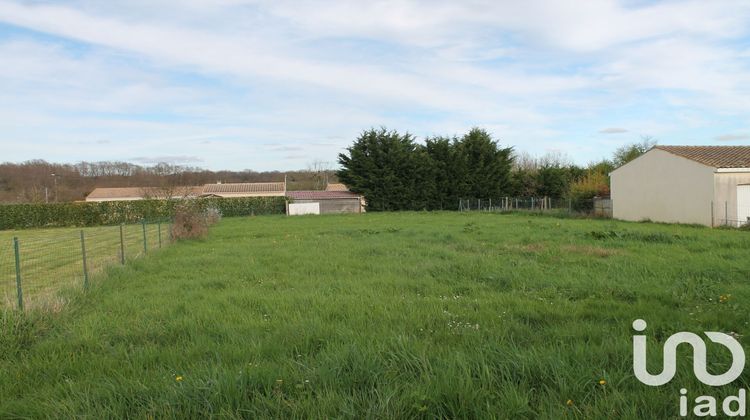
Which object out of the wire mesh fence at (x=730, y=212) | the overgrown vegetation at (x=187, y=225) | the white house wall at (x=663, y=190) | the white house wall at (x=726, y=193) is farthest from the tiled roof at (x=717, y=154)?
the overgrown vegetation at (x=187, y=225)

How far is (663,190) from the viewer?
88.1ft

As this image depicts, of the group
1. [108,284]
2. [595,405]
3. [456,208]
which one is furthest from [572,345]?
[456,208]

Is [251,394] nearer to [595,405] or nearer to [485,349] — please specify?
[485,349]

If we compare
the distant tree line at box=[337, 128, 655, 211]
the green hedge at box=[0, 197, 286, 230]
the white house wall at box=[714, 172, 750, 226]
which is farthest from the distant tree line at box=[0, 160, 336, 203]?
the white house wall at box=[714, 172, 750, 226]

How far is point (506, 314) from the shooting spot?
5.77m

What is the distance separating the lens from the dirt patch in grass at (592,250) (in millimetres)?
11098

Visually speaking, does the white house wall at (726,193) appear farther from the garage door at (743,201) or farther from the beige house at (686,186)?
the garage door at (743,201)

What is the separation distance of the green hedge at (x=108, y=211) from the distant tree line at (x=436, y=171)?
8.55 m

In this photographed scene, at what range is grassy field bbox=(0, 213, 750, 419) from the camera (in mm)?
3383

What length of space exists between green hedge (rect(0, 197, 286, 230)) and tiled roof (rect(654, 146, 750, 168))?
33240mm

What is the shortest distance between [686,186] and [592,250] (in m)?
16.8

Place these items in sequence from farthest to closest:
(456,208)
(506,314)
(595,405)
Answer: (456,208) → (506,314) → (595,405)

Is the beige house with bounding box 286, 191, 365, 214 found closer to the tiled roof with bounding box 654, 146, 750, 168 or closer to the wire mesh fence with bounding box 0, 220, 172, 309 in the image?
the tiled roof with bounding box 654, 146, 750, 168

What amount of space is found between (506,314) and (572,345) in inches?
53.8
